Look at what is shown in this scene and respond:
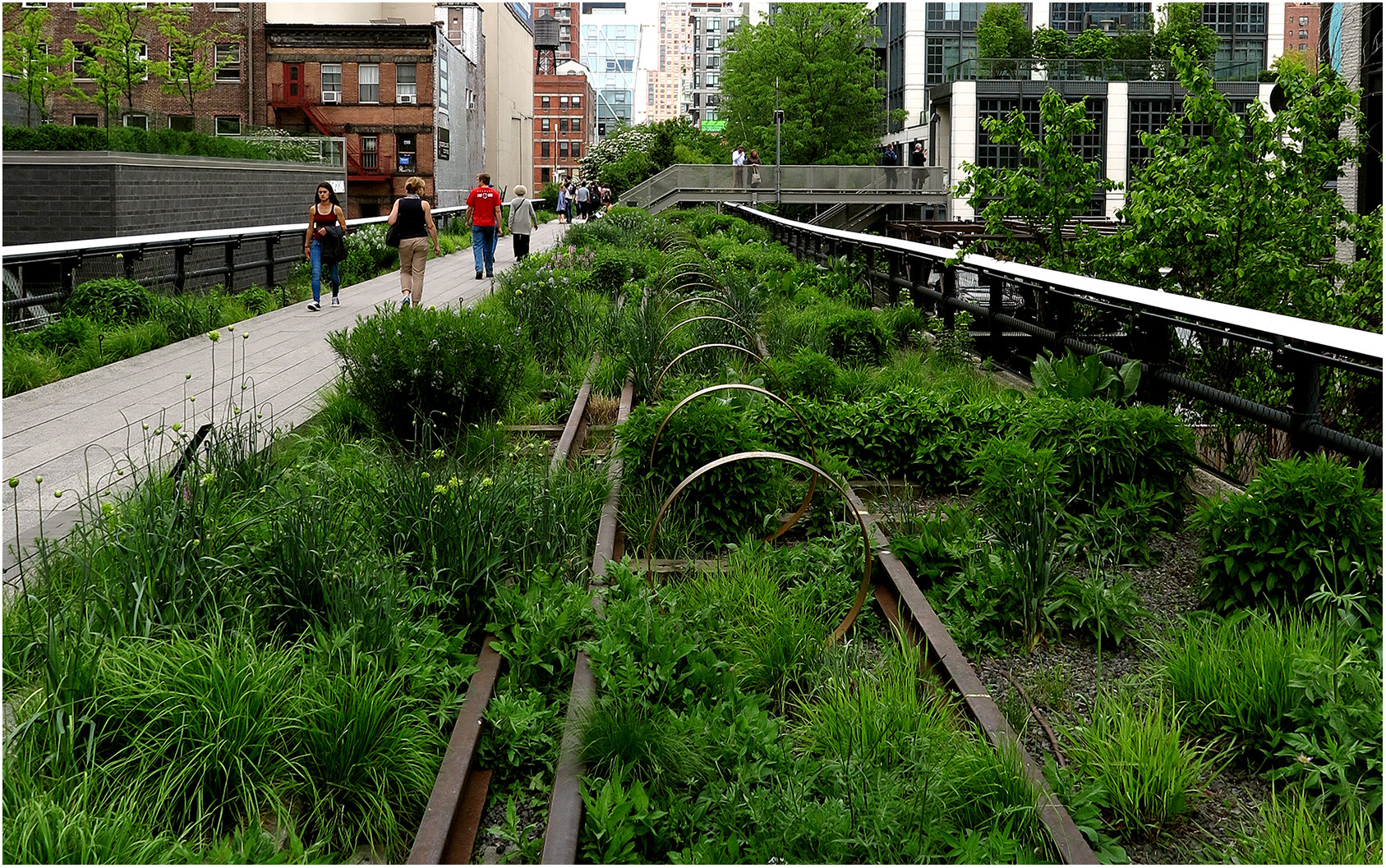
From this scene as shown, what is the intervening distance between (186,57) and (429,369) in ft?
194

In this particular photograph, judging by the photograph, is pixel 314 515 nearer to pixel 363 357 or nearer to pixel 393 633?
pixel 393 633

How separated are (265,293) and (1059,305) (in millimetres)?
13343

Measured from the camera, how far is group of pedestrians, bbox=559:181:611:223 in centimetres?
5875

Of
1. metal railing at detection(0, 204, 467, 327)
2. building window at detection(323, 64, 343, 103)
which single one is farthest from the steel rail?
building window at detection(323, 64, 343, 103)

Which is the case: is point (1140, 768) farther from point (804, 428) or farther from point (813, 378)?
point (813, 378)

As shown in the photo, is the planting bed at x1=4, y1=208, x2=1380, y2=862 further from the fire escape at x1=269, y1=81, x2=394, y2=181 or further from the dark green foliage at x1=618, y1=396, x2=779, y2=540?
the fire escape at x1=269, y1=81, x2=394, y2=181

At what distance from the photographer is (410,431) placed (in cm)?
971

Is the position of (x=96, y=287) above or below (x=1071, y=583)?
above

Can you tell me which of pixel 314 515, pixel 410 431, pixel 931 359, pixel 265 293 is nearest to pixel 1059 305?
pixel 931 359

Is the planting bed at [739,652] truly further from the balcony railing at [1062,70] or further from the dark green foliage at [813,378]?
the balcony railing at [1062,70]

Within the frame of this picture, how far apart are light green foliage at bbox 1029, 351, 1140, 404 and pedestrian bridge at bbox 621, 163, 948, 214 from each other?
174 ft

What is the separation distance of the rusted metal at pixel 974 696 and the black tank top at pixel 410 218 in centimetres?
1289

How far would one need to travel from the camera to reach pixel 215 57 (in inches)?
2731

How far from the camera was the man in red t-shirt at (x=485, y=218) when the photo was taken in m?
24.8
